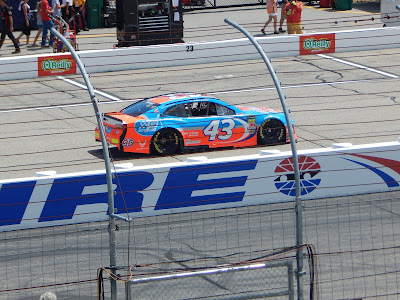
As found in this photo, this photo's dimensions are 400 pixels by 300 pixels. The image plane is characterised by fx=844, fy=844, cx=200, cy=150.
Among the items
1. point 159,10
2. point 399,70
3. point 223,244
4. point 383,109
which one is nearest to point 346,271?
point 223,244

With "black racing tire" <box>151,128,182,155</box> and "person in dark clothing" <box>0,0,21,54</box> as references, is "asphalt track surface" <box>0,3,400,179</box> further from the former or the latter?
"person in dark clothing" <box>0,0,21,54</box>

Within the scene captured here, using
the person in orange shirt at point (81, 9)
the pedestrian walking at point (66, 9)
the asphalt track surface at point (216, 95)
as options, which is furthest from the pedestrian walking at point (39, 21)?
the asphalt track surface at point (216, 95)

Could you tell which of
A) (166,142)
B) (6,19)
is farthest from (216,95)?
(6,19)

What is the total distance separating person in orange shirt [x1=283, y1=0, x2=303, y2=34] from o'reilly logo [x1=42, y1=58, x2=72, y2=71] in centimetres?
863

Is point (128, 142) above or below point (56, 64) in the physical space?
below

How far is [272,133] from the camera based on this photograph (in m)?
16.4

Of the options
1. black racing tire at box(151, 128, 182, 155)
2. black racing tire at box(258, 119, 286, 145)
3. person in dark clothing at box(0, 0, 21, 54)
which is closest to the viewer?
black racing tire at box(151, 128, 182, 155)

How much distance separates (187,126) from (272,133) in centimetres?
182

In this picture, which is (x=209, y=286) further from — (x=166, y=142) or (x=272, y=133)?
(x=272, y=133)

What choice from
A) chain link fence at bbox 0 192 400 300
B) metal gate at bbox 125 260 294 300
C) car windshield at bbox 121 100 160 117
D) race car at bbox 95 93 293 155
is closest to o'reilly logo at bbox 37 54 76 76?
car windshield at bbox 121 100 160 117

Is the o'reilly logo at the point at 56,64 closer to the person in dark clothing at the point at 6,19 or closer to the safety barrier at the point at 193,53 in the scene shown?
the safety barrier at the point at 193,53

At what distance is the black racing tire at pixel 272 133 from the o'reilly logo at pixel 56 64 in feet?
17.0

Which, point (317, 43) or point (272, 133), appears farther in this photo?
point (317, 43)

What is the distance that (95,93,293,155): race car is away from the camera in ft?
50.3
